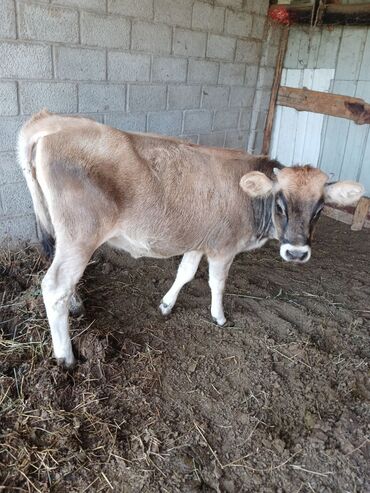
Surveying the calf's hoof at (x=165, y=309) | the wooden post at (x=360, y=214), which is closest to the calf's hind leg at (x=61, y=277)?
the calf's hoof at (x=165, y=309)

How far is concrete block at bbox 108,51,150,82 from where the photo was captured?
15.4 feet

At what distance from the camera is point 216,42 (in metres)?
5.62

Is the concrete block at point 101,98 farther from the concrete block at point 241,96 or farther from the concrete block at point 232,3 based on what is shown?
the concrete block at point 241,96

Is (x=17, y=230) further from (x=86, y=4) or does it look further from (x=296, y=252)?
(x=296, y=252)

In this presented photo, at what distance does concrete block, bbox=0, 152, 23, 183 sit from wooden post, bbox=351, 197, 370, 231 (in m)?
4.46

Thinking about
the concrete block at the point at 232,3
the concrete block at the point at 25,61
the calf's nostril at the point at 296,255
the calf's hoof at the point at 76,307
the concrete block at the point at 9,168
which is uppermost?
the concrete block at the point at 232,3

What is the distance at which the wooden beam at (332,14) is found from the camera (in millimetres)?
5695

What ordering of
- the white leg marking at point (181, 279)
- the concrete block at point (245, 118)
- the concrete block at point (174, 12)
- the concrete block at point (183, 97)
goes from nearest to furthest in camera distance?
the white leg marking at point (181, 279) < the concrete block at point (174, 12) < the concrete block at point (183, 97) < the concrete block at point (245, 118)

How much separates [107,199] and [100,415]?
1392 millimetres

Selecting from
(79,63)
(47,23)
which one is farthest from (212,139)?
(47,23)

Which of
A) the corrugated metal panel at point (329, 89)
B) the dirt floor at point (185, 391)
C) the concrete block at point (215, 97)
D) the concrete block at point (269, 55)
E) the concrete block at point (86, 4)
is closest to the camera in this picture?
the dirt floor at point (185, 391)

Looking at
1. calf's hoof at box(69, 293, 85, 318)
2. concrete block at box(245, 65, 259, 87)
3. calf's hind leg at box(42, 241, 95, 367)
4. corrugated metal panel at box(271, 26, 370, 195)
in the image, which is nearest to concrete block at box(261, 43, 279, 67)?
concrete block at box(245, 65, 259, 87)

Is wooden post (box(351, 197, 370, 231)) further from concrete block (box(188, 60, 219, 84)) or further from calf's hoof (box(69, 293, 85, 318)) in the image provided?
calf's hoof (box(69, 293, 85, 318))

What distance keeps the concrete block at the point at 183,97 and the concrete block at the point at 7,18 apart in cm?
199
